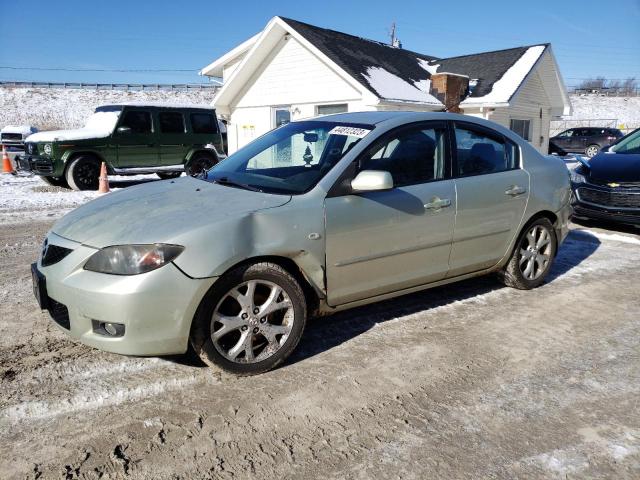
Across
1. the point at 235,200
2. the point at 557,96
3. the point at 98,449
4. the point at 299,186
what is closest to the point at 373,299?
the point at 299,186

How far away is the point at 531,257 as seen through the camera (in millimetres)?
4672

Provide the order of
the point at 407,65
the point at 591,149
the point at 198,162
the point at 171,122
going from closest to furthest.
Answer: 1. the point at 171,122
2. the point at 198,162
3. the point at 407,65
4. the point at 591,149

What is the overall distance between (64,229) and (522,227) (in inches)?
144

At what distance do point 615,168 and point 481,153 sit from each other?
4.39 m

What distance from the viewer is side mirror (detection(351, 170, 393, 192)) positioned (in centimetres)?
322

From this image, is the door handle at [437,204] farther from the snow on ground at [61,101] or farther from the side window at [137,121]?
the snow on ground at [61,101]

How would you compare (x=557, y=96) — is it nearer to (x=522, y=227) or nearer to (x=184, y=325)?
(x=522, y=227)

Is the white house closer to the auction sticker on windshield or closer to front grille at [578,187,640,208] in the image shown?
front grille at [578,187,640,208]

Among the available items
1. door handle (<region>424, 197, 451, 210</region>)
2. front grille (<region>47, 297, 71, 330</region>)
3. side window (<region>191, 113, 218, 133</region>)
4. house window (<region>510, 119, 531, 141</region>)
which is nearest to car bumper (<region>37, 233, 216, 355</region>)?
front grille (<region>47, 297, 71, 330</region>)

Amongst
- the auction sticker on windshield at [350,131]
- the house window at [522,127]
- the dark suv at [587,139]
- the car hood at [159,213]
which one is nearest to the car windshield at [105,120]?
the car hood at [159,213]

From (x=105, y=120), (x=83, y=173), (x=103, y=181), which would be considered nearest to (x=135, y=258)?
(x=103, y=181)

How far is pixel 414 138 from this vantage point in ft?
12.6

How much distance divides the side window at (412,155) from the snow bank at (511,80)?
1347 cm

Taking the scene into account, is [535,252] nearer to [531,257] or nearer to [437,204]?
[531,257]
